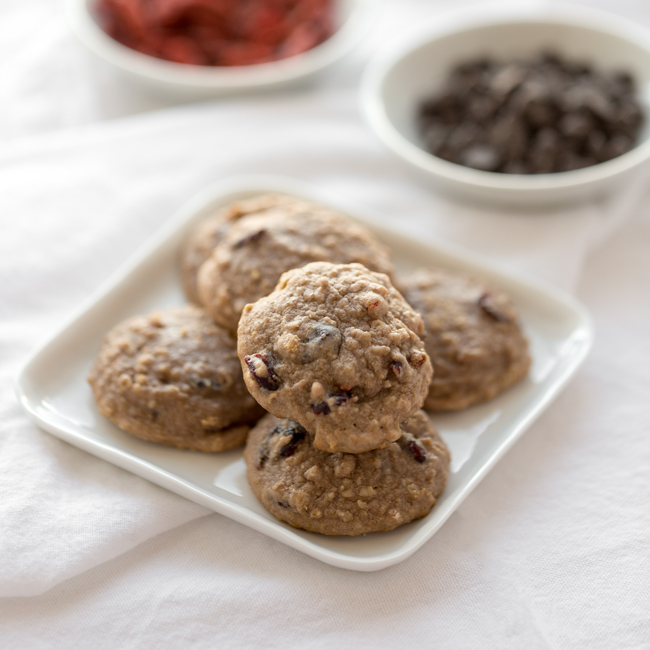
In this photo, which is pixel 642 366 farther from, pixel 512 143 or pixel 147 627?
pixel 147 627

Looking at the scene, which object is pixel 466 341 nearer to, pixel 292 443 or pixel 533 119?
pixel 292 443

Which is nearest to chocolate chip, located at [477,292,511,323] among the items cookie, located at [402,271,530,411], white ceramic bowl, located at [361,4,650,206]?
cookie, located at [402,271,530,411]

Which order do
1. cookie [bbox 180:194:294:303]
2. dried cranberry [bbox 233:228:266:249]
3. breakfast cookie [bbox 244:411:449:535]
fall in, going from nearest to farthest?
breakfast cookie [bbox 244:411:449:535] < dried cranberry [bbox 233:228:266:249] < cookie [bbox 180:194:294:303]

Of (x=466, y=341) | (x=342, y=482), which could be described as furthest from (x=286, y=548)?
(x=466, y=341)

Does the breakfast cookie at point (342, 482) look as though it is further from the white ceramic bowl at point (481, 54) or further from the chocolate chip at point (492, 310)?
the white ceramic bowl at point (481, 54)

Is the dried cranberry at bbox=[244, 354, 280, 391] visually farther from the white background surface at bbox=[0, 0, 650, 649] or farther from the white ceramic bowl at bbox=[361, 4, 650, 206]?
the white ceramic bowl at bbox=[361, 4, 650, 206]

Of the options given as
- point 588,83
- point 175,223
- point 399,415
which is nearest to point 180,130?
point 175,223
